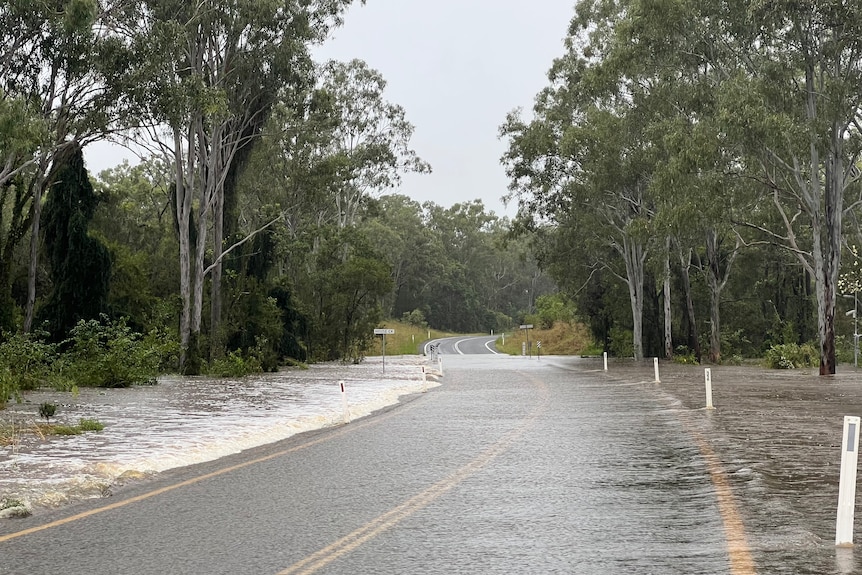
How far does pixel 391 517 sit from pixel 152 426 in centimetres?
976

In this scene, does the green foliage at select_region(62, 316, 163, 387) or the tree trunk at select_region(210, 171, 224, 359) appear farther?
the tree trunk at select_region(210, 171, 224, 359)

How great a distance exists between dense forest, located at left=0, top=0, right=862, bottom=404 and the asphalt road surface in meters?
11.2

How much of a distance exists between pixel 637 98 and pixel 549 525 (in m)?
43.6

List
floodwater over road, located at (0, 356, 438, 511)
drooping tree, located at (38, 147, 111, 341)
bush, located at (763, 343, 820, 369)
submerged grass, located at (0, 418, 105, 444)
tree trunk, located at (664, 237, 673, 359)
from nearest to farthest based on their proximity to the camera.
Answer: floodwater over road, located at (0, 356, 438, 511)
submerged grass, located at (0, 418, 105, 444)
drooping tree, located at (38, 147, 111, 341)
bush, located at (763, 343, 820, 369)
tree trunk, located at (664, 237, 673, 359)

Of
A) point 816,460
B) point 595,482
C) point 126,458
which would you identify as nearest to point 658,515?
point 595,482

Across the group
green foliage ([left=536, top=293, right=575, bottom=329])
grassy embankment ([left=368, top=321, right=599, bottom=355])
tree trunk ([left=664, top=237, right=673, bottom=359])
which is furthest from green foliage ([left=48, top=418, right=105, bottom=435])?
green foliage ([left=536, top=293, right=575, bottom=329])

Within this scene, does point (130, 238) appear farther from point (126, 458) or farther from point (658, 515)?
point (658, 515)

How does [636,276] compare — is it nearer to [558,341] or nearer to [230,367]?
[230,367]

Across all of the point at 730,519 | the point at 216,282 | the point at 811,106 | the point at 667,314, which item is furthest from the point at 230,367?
the point at 730,519

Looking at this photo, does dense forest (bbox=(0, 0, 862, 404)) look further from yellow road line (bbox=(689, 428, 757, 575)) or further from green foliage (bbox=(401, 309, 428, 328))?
green foliage (bbox=(401, 309, 428, 328))

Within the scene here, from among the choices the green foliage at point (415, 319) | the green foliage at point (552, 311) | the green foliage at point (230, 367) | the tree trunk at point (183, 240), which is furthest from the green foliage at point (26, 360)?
the green foliage at point (415, 319)

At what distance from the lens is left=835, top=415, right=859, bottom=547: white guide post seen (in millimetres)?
7406

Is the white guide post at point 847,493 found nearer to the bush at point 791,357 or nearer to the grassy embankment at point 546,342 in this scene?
the bush at point 791,357

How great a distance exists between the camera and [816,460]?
1247 centimetres
